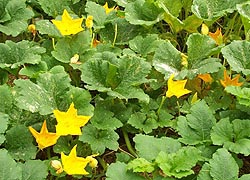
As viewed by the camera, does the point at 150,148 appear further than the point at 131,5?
No

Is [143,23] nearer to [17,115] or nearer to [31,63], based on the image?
[31,63]

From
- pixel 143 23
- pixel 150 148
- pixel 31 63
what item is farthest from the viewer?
pixel 143 23

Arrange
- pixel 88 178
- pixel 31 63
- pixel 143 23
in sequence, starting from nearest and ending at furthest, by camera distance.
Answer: pixel 88 178 < pixel 31 63 < pixel 143 23

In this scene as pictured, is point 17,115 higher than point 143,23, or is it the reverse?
point 143,23

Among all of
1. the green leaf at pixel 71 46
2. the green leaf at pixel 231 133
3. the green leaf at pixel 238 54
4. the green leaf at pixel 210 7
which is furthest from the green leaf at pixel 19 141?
the green leaf at pixel 210 7

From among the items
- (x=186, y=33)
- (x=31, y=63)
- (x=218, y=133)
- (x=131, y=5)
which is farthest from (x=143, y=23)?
(x=218, y=133)

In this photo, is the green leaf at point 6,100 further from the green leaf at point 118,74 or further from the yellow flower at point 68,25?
the yellow flower at point 68,25

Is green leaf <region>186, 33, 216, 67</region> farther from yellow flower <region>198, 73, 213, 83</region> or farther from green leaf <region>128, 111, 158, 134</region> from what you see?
green leaf <region>128, 111, 158, 134</region>

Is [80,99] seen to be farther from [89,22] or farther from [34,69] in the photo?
[89,22]
